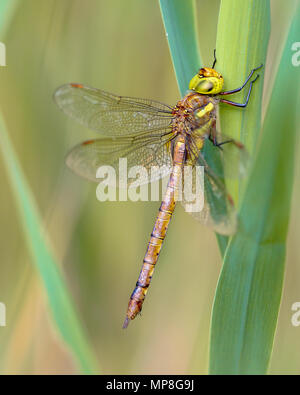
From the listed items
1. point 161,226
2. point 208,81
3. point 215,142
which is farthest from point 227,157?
point 161,226

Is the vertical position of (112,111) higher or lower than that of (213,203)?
higher

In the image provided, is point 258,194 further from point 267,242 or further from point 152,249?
point 152,249

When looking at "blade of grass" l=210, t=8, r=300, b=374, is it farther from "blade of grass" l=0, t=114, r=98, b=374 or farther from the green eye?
"blade of grass" l=0, t=114, r=98, b=374

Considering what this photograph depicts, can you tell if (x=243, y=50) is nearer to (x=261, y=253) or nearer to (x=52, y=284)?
(x=261, y=253)

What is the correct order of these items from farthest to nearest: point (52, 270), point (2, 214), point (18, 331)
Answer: point (2, 214) → point (18, 331) → point (52, 270)

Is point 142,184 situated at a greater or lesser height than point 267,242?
greater

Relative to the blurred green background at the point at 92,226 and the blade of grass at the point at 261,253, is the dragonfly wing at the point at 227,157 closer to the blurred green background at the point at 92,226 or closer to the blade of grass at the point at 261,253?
the blade of grass at the point at 261,253
